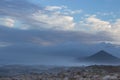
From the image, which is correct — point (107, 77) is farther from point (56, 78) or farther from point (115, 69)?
point (115, 69)

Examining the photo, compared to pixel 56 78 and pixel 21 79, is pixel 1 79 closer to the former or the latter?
pixel 21 79

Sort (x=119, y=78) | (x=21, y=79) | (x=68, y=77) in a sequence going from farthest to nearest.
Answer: (x=21, y=79), (x=68, y=77), (x=119, y=78)

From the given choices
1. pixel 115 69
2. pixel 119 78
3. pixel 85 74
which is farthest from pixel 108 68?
pixel 119 78

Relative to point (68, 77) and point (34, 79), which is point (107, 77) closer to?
point (68, 77)

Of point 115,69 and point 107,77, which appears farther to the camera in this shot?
point 115,69

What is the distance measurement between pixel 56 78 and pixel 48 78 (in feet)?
8.10

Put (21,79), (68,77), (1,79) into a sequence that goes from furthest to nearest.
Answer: (1,79), (21,79), (68,77)

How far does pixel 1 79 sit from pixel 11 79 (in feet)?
12.3

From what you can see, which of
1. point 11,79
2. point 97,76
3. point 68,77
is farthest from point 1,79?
point 97,76

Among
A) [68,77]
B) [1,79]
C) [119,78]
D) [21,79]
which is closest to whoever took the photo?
[119,78]

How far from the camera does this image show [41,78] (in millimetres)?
80875

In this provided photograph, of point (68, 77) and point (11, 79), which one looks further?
point (11, 79)

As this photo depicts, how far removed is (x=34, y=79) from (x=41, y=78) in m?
1.27

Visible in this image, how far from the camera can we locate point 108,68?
9312 cm
